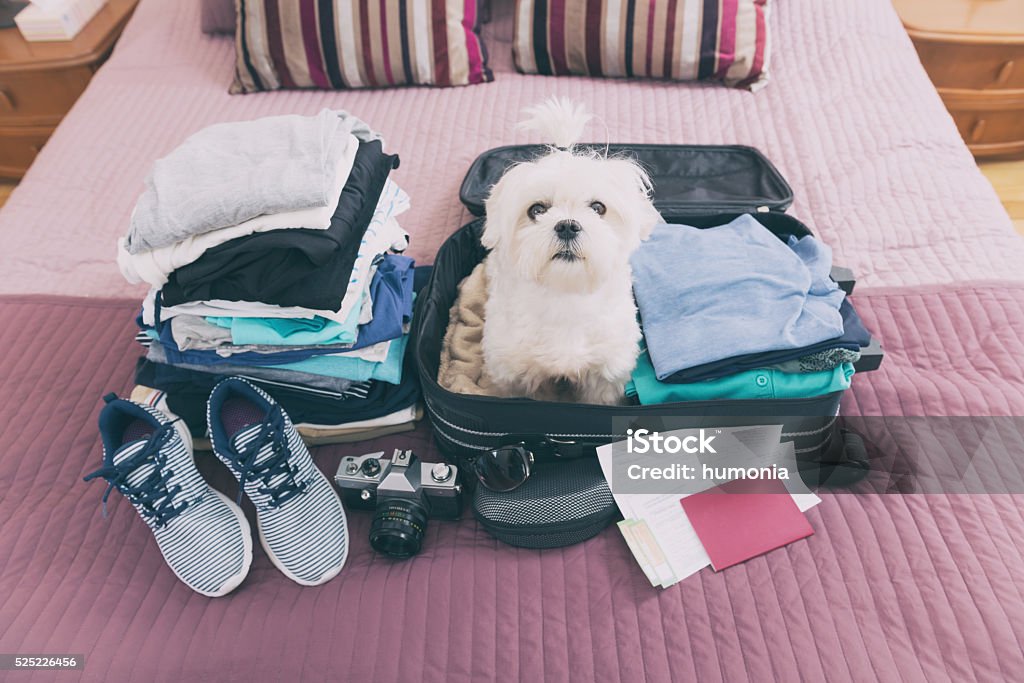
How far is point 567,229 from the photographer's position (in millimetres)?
1006

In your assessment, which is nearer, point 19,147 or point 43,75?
point 43,75

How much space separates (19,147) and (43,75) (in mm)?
360

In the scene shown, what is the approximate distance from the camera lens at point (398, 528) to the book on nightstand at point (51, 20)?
2.22 meters

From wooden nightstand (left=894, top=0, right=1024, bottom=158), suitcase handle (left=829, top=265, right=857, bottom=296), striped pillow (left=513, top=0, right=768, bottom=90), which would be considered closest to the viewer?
suitcase handle (left=829, top=265, right=857, bottom=296)

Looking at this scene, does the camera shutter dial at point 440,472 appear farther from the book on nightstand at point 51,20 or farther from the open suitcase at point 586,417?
the book on nightstand at point 51,20

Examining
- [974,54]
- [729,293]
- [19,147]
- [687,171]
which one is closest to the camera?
[729,293]

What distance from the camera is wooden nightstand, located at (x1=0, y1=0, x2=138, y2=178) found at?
2.13m

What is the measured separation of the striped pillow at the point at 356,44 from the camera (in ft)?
6.00

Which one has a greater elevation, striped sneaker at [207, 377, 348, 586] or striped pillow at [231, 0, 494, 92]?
striped pillow at [231, 0, 494, 92]

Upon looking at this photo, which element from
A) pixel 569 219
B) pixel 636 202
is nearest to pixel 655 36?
pixel 636 202

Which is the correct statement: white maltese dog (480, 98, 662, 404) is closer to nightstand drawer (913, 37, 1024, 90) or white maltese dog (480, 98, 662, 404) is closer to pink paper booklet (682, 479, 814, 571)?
pink paper booklet (682, 479, 814, 571)

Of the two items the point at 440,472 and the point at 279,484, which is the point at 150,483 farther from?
the point at 440,472

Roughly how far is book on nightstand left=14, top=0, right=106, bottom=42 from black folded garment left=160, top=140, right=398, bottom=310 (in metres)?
1.79

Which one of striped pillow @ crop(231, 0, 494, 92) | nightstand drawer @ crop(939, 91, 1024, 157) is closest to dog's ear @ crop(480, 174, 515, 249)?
striped pillow @ crop(231, 0, 494, 92)
